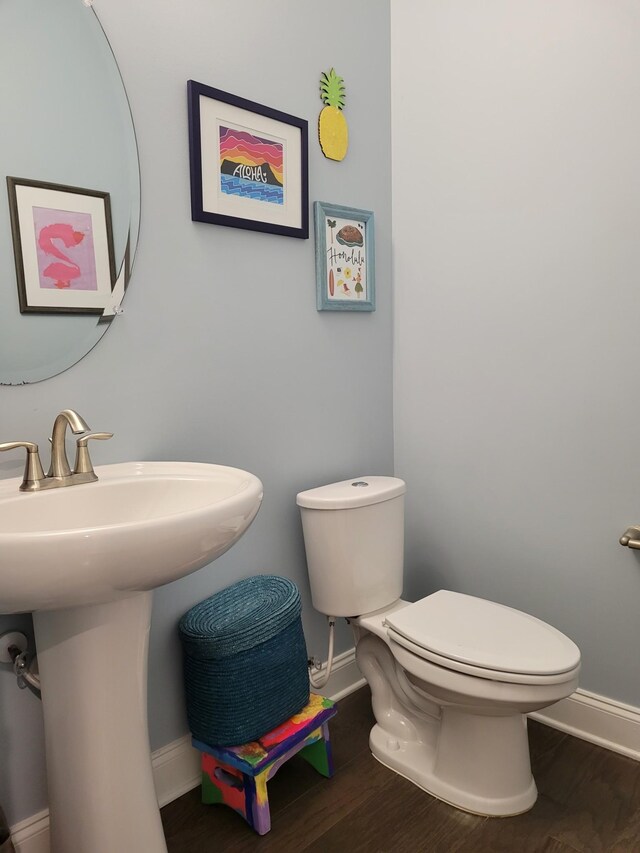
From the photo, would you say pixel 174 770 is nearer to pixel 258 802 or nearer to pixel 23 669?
pixel 258 802

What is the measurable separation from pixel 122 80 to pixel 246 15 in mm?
429

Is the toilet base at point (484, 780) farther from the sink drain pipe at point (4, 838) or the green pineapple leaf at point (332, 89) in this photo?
the green pineapple leaf at point (332, 89)

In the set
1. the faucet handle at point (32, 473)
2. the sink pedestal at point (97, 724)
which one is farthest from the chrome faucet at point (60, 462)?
the sink pedestal at point (97, 724)

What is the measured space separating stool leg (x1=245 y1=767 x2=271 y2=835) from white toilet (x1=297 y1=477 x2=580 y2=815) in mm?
385

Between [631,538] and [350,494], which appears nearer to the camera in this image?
[631,538]

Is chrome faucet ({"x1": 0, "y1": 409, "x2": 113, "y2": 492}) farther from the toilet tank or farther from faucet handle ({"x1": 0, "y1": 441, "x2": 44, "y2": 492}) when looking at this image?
the toilet tank

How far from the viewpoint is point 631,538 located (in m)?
1.56

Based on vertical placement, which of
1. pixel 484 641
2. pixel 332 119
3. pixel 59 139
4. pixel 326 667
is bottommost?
pixel 326 667

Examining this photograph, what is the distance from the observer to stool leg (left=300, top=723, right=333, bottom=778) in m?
1.57

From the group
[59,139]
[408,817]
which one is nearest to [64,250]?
[59,139]

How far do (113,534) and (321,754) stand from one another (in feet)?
3.52

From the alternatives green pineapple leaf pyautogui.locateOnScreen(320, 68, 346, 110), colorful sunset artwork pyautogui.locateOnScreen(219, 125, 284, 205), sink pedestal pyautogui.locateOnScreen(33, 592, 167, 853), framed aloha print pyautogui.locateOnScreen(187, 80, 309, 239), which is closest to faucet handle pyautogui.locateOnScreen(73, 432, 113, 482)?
sink pedestal pyautogui.locateOnScreen(33, 592, 167, 853)

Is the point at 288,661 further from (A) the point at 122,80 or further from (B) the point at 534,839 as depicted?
(A) the point at 122,80

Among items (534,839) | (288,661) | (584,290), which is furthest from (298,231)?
(534,839)
